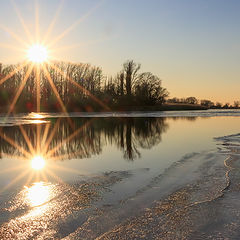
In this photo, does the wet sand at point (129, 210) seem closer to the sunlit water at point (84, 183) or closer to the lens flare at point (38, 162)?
the sunlit water at point (84, 183)

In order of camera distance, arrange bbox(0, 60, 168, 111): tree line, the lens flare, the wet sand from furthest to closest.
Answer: bbox(0, 60, 168, 111): tree line < the lens flare < the wet sand

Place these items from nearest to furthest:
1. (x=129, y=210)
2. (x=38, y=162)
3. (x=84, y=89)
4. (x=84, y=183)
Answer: (x=129, y=210), (x=84, y=183), (x=38, y=162), (x=84, y=89)

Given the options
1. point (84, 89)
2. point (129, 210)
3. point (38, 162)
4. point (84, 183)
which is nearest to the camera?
point (129, 210)

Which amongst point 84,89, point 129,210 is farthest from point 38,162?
point 84,89

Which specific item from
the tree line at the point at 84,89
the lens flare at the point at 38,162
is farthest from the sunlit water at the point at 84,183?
the tree line at the point at 84,89

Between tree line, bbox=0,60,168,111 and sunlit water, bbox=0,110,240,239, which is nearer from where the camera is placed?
sunlit water, bbox=0,110,240,239

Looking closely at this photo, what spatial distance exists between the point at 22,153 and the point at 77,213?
7156 millimetres

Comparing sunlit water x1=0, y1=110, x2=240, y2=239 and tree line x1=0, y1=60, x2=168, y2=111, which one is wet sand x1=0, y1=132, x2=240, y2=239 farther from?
tree line x1=0, y1=60, x2=168, y2=111

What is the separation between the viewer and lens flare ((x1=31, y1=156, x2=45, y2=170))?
899 cm

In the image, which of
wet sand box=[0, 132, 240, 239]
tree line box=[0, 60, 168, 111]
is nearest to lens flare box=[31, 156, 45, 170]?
wet sand box=[0, 132, 240, 239]

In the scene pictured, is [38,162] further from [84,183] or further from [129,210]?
[129,210]

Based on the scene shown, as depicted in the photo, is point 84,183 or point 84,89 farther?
point 84,89

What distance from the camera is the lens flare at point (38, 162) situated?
29.5 feet

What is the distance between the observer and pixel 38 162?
9773mm
